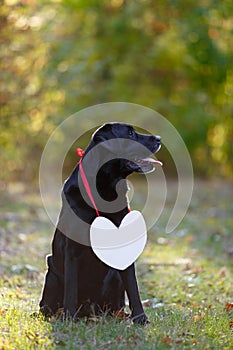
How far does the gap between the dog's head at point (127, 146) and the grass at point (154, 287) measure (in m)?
1.05

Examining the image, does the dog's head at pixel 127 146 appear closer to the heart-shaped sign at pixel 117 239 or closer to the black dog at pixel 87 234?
the black dog at pixel 87 234

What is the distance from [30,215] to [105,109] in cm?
686

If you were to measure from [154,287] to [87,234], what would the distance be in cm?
233

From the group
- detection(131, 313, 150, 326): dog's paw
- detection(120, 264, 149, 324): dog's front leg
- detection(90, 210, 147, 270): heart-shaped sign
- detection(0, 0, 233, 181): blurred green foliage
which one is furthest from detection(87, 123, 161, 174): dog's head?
detection(0, 0, 233, 181): blurred green foliage

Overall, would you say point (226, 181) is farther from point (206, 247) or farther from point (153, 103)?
point (206, 247)

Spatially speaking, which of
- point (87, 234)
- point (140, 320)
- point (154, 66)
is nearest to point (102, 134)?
point (87, 234)

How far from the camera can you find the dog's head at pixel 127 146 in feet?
14.4

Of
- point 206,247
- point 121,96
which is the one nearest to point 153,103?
point 121,96

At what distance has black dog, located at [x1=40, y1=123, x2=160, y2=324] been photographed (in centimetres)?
431

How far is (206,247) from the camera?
28.5 ft

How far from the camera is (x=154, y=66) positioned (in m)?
17.7

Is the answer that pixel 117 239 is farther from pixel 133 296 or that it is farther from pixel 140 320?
pixel 140 320

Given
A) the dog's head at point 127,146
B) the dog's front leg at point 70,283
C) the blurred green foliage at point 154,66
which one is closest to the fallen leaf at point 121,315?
the dog's front leg at point 70,283

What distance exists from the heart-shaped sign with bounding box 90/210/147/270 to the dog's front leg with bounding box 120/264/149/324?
0.23 ft
